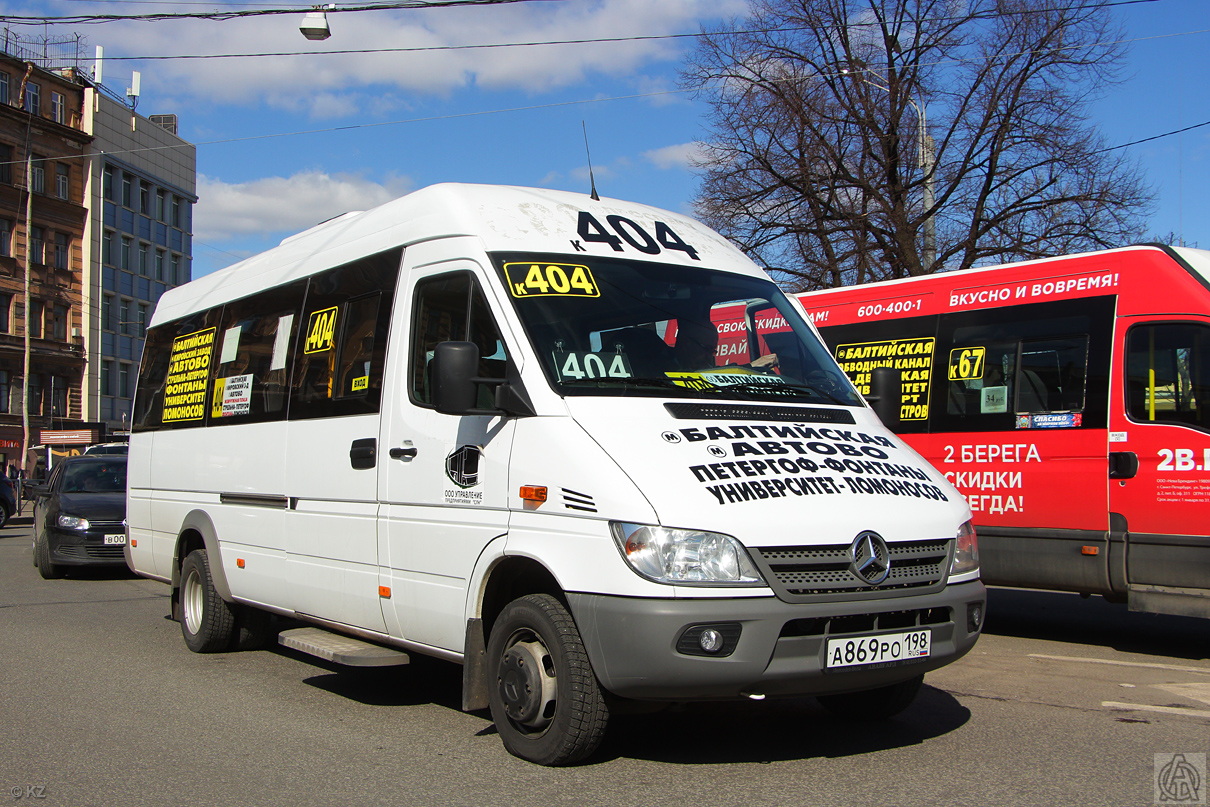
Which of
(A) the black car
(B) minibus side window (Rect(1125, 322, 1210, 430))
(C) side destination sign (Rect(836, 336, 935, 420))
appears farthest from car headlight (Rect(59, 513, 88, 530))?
(B) minibus side window (Rect(1125, 322, 1210, 430))

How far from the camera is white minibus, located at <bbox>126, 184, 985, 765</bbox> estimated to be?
467 cm

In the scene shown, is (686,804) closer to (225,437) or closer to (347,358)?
(347,358)

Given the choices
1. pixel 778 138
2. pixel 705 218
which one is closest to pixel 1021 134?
pixel 778 138

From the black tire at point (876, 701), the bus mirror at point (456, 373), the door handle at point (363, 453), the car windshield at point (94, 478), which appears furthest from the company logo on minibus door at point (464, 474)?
the car windshield at point (94, 478)

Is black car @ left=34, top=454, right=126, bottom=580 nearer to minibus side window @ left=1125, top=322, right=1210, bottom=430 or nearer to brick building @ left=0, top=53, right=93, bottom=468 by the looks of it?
minibus side window @ left=1125, top=322, right=1210, bottom=430

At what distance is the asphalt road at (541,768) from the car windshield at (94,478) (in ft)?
24.4

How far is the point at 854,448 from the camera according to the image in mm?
5488

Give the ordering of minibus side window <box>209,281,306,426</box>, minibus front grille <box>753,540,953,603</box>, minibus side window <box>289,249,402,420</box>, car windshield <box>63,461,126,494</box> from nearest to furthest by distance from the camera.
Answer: minibus front grille <box>753,540,953,603</box> < minibus side window <box>289,249,402,420</box> < minibus side window <box>209,281,306,426</box> < car windshield <box>63,461,126,494</box>

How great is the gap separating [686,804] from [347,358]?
350cm

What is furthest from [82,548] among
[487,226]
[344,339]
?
[487,226]

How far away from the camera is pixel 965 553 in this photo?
532 cm

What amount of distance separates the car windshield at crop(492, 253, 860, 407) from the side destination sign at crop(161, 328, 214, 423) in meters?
4.11

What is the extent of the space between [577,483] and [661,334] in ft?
3.78

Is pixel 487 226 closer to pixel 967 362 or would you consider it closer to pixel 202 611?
pixel 202 611
